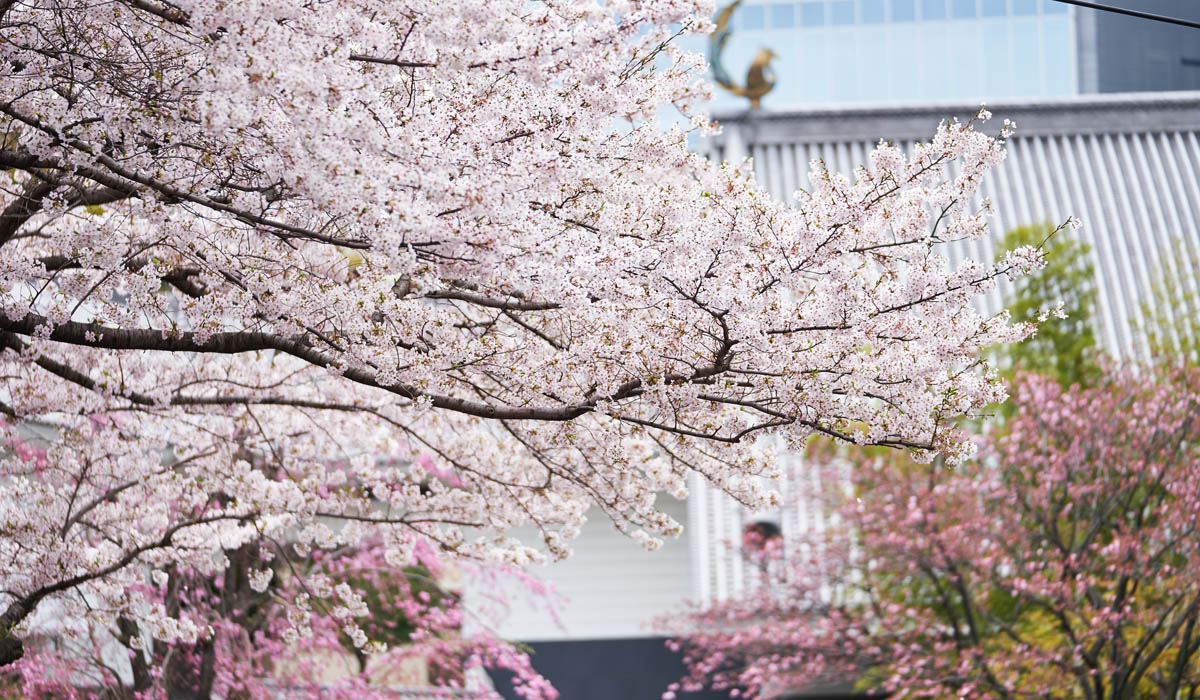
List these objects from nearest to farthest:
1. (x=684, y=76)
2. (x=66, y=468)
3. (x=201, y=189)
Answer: (x=201, y=189)
(x=684, y=76)
(x=66, y=468)

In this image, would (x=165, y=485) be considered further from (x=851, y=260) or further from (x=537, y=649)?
(x=537, y=649)

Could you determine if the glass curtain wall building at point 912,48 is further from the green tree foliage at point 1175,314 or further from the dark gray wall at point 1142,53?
the green tree foliage at point 1175,314

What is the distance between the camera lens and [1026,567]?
8.46 metres

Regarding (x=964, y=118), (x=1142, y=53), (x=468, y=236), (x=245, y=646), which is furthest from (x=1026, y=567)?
(x=1142, y=53)

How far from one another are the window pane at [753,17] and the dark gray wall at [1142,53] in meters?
5.68

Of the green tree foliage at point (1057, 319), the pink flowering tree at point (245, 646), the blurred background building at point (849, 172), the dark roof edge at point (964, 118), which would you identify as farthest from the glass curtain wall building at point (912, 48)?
the pink flowering tree at point (245, 646)

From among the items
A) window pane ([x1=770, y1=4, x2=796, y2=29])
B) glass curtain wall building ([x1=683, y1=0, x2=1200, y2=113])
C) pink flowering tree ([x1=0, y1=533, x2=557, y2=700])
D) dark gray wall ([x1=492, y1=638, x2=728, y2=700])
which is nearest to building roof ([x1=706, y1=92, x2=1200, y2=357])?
dark gray wall ([x1=492, y1=638, x2=728, y2=700])

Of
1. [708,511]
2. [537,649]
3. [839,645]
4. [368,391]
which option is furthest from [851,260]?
[537,649]

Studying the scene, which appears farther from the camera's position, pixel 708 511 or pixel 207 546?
pixel 708 511

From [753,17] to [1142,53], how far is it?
7016 millimetres

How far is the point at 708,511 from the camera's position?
12.9m

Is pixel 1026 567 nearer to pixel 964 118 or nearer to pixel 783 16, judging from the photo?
pixel 964 118

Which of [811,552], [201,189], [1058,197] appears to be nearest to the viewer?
[201,189]

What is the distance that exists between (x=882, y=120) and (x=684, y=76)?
9789 millimetres
